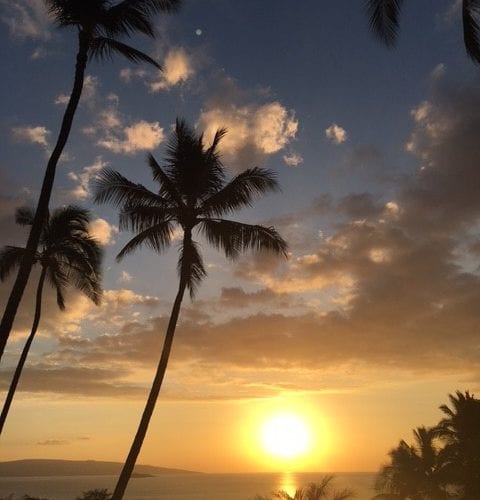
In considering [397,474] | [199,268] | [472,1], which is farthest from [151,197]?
[397,474]

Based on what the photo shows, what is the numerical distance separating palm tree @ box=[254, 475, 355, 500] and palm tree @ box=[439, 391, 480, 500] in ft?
44.9

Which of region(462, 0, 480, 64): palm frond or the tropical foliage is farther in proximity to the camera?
the tropical foliage

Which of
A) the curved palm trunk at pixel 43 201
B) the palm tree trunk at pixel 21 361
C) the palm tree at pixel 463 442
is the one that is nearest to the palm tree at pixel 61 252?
the palm tree trunk at pixel 21 361

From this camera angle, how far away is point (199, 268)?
17.9 meters

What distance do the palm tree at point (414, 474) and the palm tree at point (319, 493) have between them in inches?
689

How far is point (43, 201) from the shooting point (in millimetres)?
11672

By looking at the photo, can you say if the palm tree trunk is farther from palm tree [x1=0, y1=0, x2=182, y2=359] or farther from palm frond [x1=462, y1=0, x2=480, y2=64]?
palm frond [x1=462, y1=0, x2=480, y2=64]

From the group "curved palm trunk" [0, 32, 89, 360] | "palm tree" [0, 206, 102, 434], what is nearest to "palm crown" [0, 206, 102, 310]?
"palm tree" [0, 206, 102, 434]

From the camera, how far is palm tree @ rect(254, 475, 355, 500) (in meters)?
18.2

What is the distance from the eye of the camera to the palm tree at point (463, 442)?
28656mm

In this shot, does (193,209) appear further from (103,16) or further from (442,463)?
(442,463)

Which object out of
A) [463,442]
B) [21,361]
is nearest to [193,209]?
[21,361]

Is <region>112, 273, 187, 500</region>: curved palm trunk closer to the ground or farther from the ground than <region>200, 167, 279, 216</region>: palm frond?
closer to the ground

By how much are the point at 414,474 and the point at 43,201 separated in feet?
106
